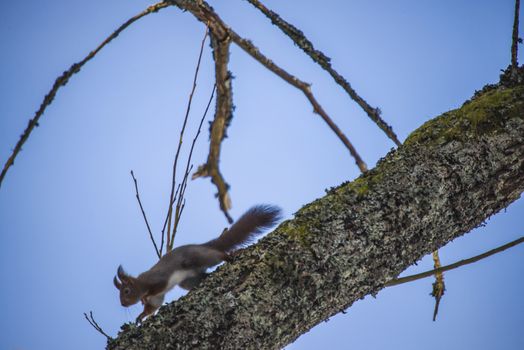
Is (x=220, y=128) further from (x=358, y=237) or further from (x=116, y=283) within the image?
(x=358, y=237)

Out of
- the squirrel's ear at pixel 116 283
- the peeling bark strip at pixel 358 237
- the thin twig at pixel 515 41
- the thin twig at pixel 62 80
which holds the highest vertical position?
the thin twig at pixel 62 80

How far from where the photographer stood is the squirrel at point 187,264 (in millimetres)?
2564

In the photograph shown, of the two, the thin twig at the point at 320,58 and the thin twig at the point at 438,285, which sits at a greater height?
the thin twig at the point at 320,58

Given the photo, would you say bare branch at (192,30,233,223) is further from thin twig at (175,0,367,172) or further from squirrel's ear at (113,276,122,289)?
squirrel's ear at (113,276,122,289)

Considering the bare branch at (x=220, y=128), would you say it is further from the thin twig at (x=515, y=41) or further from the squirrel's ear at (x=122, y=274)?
the thin twig at (x=515, y=41)

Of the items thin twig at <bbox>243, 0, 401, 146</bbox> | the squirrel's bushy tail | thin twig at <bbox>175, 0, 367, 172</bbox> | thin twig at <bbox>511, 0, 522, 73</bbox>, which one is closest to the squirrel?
the squirrel's bushy tail

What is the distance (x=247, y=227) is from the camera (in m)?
2.81

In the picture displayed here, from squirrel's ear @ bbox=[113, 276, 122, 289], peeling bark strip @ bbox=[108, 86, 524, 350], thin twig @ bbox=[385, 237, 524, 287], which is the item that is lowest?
thin twig @ bbox=[385, 237, 524, 287]

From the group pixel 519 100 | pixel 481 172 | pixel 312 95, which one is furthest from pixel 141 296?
pixel 519 100

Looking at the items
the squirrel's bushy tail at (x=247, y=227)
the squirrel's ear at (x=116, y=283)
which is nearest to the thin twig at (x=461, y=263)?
the squirrel's bushy tail at (x=247, y=227)

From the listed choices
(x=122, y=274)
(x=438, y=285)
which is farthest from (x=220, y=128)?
(x=438, y=285)

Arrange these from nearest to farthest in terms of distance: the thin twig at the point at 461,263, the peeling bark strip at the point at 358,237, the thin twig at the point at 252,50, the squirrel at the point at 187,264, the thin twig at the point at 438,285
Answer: the peeling bark strip at the point at 358,237
the thin twig at the point at 461,263
the thin twig at the point at 438,285
the thin twig at the point at 252,50
the squirrel at the point at 187,264

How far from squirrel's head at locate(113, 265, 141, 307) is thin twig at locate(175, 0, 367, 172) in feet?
4.78

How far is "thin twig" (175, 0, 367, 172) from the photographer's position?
7.59 feet
